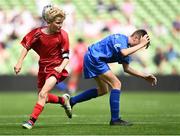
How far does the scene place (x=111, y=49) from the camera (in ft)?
35.5

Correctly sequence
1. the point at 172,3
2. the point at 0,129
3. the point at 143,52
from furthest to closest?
the point at 172,3 → the point at 143,52 → the point at 0,129

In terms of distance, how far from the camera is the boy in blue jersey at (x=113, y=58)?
10.5m

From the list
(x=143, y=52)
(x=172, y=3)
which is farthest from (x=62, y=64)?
(x=172, y=3)

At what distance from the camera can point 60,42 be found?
1052cm

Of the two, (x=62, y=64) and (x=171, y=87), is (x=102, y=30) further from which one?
(x=62, y=64)

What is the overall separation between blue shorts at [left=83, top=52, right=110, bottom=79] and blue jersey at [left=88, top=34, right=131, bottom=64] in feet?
0.23

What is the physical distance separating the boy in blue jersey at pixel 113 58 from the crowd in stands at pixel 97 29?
686 inches

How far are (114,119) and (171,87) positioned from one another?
55.0ft

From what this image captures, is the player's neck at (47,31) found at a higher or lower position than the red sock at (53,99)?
higher

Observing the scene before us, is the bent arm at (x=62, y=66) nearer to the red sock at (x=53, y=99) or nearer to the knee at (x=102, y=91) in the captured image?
the red sock at (x=53, y=99)

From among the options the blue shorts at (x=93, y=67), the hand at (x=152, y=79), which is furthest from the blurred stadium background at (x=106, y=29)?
the hand at (x=152, y=79)

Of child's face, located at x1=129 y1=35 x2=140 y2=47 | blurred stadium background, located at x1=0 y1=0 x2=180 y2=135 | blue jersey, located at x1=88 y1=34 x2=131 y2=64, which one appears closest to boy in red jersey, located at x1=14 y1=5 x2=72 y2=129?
A: blue jersey, located at x1=88 y1=34 x2=131 y2=64

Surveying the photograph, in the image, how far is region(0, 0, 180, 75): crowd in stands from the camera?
94.8 feet

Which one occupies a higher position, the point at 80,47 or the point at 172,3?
the point at 172,3
